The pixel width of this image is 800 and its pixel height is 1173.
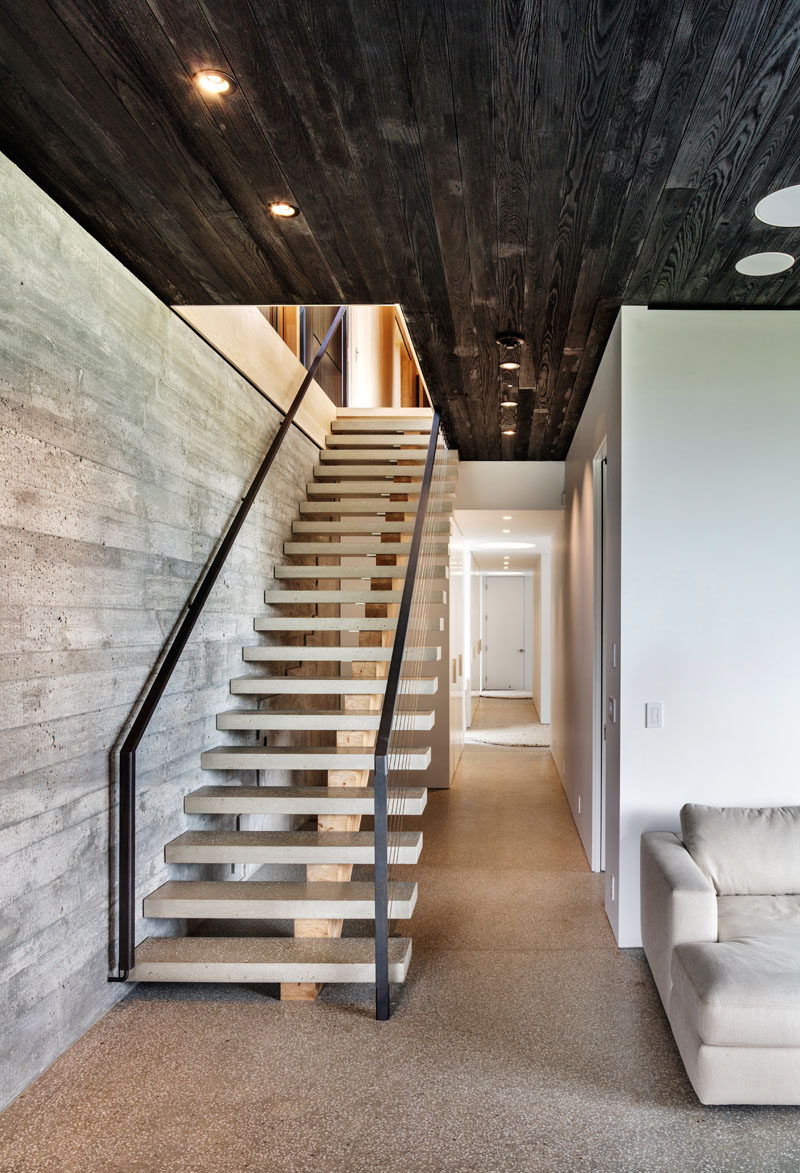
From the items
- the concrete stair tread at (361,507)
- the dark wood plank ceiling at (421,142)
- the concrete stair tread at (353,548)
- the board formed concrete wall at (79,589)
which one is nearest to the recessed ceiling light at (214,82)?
the dark wood plank ceiling at (421,142)

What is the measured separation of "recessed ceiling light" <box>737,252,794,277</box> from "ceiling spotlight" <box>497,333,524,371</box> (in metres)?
1.16

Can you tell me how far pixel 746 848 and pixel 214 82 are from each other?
309cm

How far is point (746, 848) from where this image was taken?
3.28 meters

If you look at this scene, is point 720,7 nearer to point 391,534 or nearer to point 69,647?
point 69,647

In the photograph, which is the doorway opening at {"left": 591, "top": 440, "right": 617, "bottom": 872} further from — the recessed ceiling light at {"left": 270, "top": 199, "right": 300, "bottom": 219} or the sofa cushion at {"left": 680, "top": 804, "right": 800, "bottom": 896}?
the recessed ceiling light at {"left": 270, "top": 199, "right": 300, "bottom": 219}

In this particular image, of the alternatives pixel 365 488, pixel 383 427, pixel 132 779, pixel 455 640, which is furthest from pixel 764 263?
pixel 455 640

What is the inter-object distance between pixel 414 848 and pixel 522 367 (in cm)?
268

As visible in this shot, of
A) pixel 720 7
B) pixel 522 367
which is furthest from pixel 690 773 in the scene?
pixel 720 7

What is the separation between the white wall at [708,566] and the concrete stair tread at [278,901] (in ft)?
3.62

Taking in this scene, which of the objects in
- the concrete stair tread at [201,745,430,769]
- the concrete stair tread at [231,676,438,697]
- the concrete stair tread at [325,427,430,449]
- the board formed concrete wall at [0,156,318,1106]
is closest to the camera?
the board formed concrete wall at [0,156,318,1106]

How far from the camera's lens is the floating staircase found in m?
3.26

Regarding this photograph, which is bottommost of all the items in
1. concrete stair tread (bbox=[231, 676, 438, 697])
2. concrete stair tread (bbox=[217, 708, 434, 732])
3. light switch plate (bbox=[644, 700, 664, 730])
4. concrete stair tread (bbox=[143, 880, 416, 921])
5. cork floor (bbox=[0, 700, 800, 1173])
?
cork floor (bbox=[0, 700, 800, 1173])

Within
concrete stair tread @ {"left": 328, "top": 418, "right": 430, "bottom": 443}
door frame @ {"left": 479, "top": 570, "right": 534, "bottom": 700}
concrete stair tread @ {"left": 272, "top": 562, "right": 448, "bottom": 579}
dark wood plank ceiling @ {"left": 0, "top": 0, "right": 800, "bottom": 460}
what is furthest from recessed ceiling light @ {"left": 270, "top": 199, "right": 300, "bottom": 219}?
door frame @ {"left": 479, "top": 570, "right": 534, "bottom": 700}

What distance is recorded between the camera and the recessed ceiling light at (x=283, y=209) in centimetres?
288
